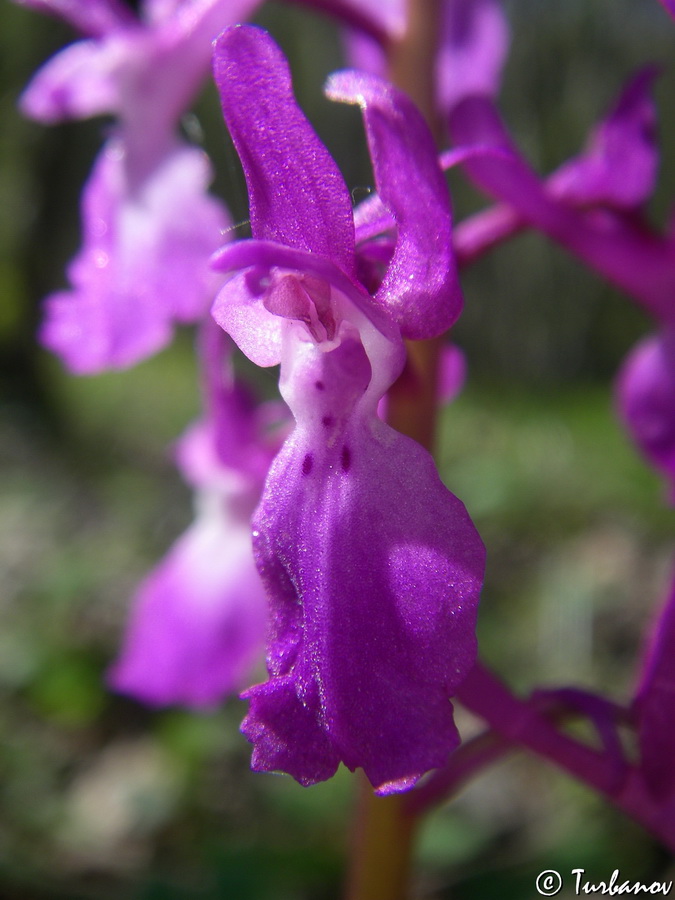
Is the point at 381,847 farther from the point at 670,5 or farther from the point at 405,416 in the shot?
the point at 670,5

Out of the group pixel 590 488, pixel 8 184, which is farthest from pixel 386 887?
pixel 8 184

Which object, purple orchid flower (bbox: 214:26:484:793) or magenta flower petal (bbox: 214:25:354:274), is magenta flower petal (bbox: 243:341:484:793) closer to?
purple orchid flower (bbox: 214:26:484:793)

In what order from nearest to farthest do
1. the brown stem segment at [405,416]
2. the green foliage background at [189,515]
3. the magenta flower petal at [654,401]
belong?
the brown stem segment at [405,416]
the magenta flower petal at [654,401]
the green foliage background at [189,515]

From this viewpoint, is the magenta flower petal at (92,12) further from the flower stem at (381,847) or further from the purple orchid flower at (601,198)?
the flower stem at (381,847)

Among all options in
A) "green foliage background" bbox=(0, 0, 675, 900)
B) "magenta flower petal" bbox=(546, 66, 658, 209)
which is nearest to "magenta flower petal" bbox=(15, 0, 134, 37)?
"green foliage background" bbox=(0, 0, 675, 900)

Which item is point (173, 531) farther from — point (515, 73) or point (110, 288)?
point (515, 73)

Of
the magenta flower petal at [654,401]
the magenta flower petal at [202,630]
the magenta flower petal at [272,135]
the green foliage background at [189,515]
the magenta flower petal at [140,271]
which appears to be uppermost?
the magenta flower petal at [272,135]

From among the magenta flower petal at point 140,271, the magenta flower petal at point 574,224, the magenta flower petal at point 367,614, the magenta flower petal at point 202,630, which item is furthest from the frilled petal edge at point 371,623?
the magenta flower petal at point 202,630
